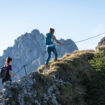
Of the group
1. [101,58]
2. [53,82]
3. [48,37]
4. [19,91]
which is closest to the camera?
[19,91]

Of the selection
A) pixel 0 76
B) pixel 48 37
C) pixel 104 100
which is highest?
pixel 48 37

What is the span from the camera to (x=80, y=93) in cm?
1237

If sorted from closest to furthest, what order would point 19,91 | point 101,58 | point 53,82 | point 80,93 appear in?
point 19,91 < point 53,82 < point 80,93 < point 101,58

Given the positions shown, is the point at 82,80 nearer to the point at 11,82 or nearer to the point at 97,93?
the point at 97,93

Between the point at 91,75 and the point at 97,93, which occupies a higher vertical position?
the point at 91,75

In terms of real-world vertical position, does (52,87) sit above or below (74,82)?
below

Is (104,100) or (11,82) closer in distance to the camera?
(11,82)

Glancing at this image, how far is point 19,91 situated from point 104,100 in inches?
197

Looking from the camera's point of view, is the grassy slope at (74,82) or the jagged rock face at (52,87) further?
the grassy slope at (74,82)

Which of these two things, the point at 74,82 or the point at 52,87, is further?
the point at 74,82

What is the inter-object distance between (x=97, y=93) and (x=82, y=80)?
142 cm

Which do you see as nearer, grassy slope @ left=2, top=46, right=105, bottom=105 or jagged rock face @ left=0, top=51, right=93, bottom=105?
jagged rock face @ left=0, top=51, right=93, bottom=105

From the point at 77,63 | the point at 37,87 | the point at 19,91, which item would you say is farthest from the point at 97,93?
the point at 19,91

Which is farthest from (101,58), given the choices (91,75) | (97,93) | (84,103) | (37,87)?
(37,87)
